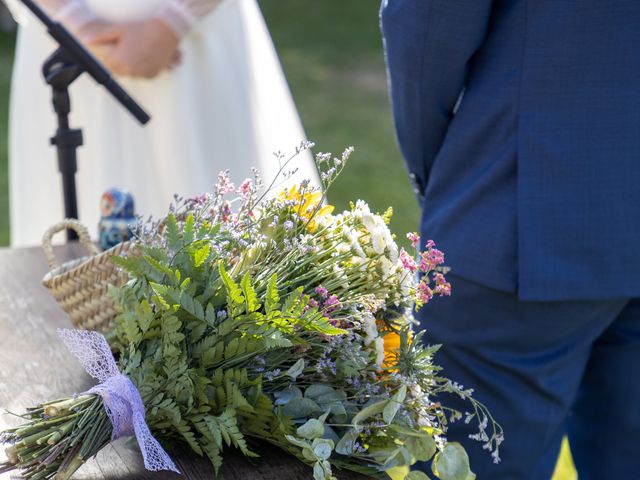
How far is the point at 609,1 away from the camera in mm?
1335

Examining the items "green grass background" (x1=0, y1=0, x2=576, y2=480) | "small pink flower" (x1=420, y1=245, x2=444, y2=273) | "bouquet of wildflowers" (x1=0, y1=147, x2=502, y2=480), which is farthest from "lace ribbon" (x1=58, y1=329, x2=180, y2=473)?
"green grass background" (x1=0, y1=0, x2=576, y2=480)

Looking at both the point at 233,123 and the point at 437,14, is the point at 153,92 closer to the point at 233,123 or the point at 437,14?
the point at 233,123

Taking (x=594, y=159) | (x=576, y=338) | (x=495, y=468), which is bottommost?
(x=495, y=468)

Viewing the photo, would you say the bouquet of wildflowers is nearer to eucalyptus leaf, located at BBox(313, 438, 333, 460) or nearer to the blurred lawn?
eucalyptus leaf, located at BBox(313, 438, 333, 460)

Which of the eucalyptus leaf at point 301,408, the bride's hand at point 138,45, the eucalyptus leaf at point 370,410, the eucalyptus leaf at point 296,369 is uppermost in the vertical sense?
the bride's hand at point 138,45

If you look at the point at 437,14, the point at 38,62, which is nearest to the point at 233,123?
the point at 38,62

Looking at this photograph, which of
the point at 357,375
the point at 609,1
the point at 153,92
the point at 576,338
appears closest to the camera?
the point at 357,375

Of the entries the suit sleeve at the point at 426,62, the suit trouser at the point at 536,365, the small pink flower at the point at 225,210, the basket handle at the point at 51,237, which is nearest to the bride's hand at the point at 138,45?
the suit sleeve at the point at 426,62

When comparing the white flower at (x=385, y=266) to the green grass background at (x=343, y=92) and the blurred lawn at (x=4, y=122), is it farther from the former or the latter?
the blurred lawn at (x=4, y=122)

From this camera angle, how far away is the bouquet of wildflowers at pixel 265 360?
0.95 meters

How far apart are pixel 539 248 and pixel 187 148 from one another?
Answer: 4.54 ft

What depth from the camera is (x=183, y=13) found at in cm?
242

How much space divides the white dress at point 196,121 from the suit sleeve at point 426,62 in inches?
36.5

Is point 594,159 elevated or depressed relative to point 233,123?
depressed
